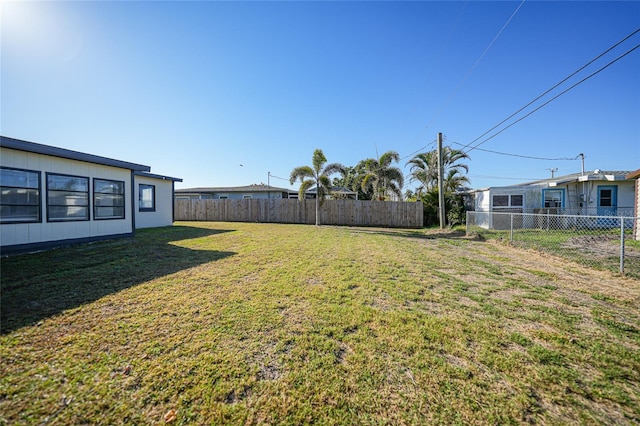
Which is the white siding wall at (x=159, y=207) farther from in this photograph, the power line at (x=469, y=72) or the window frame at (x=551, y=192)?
the window frame at (x=551, y=192)

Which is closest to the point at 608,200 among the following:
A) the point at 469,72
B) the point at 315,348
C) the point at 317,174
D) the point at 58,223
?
the point at 469,72

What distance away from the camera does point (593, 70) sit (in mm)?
6344

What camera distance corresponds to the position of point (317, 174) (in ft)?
47.9

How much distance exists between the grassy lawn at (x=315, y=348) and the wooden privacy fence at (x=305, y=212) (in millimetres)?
11398

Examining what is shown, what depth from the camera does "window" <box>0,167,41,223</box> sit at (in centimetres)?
593

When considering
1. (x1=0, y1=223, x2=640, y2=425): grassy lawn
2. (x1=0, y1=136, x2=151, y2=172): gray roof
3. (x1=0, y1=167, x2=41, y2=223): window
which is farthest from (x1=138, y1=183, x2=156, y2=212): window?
(x1=0, y1=223, x2=640, y2=425): grassy lawn

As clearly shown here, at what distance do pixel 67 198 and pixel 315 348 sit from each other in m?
9.26

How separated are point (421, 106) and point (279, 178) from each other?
29443 millimetres

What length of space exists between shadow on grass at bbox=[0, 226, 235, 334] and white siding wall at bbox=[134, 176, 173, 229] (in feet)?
16.9

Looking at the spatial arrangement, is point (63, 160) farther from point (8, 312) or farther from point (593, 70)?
point (593, 70)

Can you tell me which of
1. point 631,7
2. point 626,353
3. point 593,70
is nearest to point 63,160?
point 626,353

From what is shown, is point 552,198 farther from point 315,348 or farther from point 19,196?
point 19,196

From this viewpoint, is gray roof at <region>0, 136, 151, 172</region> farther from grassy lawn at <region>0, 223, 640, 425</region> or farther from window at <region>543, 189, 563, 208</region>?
window at <region>543, 189, 563, 208</region>

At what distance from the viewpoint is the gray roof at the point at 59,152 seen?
570 cm
